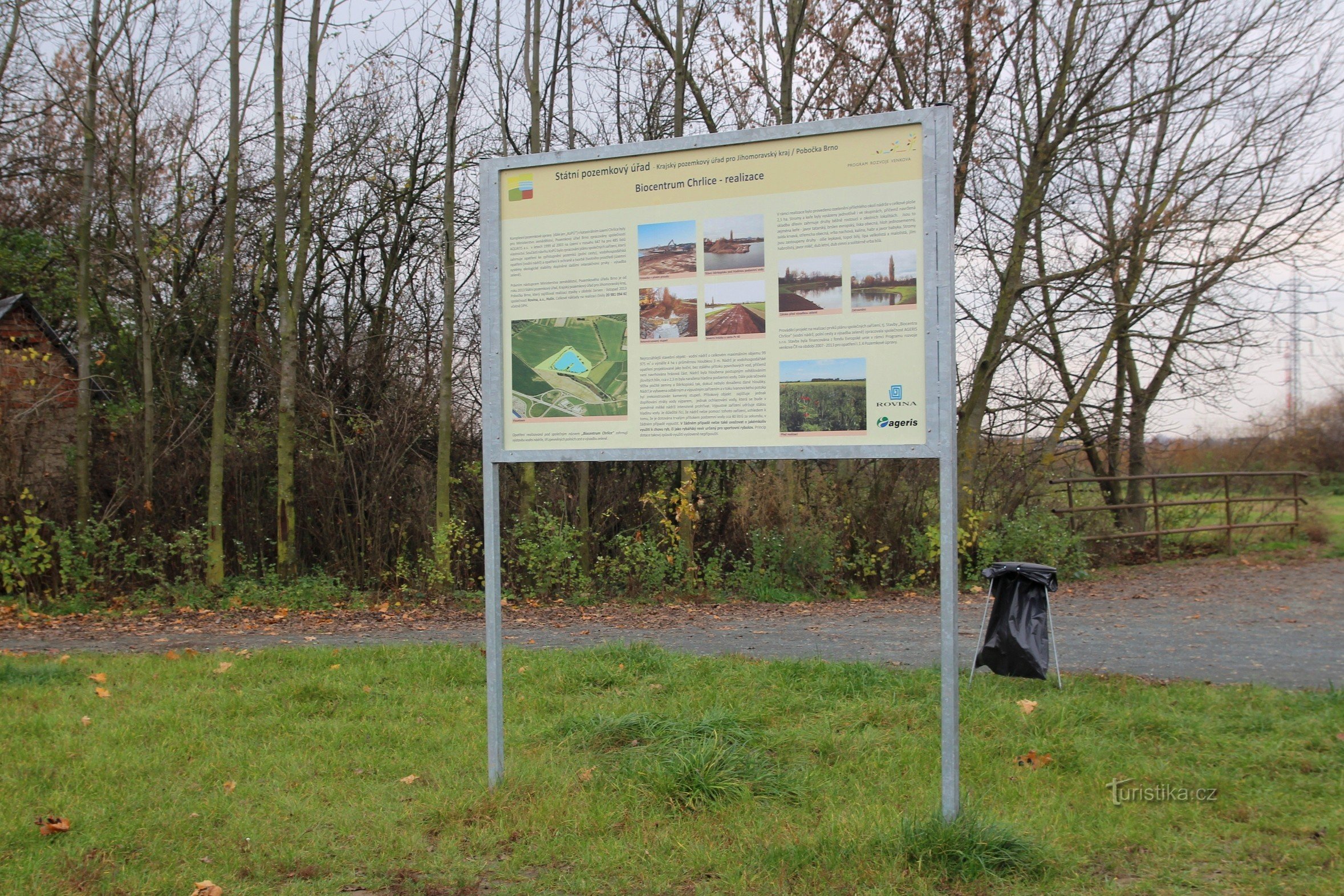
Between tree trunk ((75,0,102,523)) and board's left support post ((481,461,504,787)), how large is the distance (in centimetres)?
1093

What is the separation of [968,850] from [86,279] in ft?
46.9

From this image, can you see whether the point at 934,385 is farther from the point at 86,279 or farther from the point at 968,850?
the point at 86,279

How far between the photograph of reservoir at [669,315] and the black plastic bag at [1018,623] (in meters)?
3.43

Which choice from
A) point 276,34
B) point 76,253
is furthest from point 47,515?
point 276,34

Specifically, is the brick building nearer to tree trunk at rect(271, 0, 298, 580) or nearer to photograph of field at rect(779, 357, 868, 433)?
tree trunk at rect(271, 0, 298, 580)

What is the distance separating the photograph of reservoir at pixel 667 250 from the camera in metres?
4.35

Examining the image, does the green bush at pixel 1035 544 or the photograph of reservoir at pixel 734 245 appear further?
the green bush at pixel 1035 544

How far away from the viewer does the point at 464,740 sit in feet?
18.0

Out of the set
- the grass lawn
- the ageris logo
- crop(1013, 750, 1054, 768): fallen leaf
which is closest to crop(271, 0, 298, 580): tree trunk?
the grass lawn

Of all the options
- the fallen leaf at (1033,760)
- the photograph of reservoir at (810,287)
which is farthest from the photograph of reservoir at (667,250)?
the fallen leaf at (1033,760)

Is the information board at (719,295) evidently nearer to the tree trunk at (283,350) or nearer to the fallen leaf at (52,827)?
the fallen leaf at (52,827)

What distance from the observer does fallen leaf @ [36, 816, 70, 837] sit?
13.4 ft

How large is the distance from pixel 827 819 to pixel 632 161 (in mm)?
2988

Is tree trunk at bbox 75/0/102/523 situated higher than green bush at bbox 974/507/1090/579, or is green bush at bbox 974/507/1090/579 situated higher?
tree trunk at bbox 75/0/102/523
